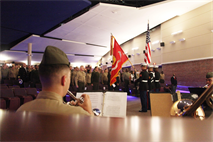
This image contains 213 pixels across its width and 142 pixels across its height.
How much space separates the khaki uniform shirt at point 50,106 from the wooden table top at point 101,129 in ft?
1.89

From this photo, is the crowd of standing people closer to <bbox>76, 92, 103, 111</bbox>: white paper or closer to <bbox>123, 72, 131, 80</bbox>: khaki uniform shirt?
<bbox>123, 72, 131, 80</bbox>: khaki uniform shirt

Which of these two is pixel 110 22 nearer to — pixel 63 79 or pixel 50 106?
pixel 63 79

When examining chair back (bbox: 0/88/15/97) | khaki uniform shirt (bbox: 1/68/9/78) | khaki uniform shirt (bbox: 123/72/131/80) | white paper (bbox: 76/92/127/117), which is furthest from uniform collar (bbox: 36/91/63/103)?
khaki uniform shirt (bbox: 123/72/131/80)

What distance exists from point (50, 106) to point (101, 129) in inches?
28.9

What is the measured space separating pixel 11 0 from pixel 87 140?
8.77 m

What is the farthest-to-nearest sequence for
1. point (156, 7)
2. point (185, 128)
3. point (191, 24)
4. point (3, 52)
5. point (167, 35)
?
point (3, 52) < point (167, 35) < point (191, 24) < point (156, 7) < point (185, 128)

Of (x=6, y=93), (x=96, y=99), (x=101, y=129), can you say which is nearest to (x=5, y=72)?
(x=6, y=93)

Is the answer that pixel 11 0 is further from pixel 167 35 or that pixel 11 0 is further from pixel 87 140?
pixel 167 35

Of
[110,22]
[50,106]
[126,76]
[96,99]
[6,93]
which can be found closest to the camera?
[50,106]

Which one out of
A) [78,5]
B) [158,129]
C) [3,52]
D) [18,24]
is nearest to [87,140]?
[158,129]

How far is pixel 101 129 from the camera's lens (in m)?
0.27

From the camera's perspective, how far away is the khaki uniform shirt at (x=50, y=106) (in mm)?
871

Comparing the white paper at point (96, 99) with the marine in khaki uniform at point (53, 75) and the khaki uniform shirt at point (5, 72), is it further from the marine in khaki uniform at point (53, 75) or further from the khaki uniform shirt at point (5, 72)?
the khaki uniform shirt at point (5, 72)

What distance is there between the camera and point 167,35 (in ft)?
41.8
